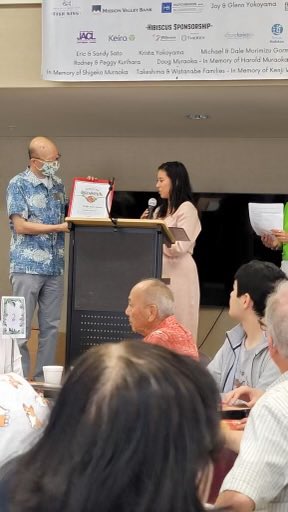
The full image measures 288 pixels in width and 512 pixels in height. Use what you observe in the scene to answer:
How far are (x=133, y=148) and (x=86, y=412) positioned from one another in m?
6.36

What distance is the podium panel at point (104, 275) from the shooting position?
13.8ft

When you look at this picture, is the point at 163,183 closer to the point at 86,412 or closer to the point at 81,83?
the point at 81,83

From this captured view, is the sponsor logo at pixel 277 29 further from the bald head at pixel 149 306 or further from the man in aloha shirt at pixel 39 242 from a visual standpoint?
the bald head at pixel 149 306

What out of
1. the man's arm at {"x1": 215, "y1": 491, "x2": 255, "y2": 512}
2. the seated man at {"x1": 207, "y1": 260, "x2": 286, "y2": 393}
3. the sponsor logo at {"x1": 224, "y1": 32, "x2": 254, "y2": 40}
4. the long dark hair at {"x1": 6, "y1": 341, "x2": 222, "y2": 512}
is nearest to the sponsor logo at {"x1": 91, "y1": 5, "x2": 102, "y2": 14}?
the sponsor logo at {"x1": 224, "y1": 32, "x2": 254, "y2": 40}

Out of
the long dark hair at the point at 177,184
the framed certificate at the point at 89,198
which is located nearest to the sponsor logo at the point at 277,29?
the long dark hair at the point at 177,184

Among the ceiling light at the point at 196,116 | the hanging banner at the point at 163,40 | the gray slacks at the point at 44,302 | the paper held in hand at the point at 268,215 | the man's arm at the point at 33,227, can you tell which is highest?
the hanging banner at the point at 163,40

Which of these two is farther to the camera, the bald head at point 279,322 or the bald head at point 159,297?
the bald head at point 159,297

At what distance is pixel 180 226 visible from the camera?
4.73 metres

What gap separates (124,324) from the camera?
4199mm

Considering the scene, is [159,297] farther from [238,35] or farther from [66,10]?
[66,10]

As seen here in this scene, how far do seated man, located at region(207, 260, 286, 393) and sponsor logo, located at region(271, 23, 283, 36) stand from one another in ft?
7.55

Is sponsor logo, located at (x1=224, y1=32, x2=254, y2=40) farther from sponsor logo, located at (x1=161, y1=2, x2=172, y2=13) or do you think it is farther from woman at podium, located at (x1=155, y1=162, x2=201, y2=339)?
woman at podium, located at (x1=155, y1=162, x2=201, y2=339)

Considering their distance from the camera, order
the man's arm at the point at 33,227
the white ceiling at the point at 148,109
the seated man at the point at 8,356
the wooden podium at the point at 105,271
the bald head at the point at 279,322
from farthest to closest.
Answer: the white ceiling at the point at 148,109 < the man's arm at the point at 33,227 < the wooden podium at the point at 105,271 < the seated man at the point at 8,356 < the bald head at the point at 279,322

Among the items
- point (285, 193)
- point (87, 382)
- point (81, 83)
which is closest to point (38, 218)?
point (81, 83)
